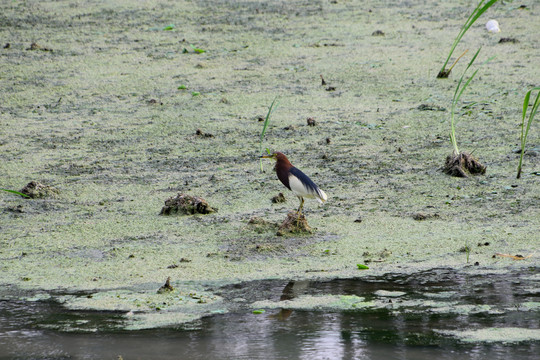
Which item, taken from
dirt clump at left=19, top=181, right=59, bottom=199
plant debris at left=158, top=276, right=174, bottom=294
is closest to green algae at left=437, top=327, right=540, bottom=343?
plant debris at left=158, top=276, right=174, bottom=294

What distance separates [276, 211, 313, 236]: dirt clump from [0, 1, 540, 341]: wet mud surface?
5 centimetres

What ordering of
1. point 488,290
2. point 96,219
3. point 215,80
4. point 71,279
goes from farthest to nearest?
point 215,80 → point 96,219 → point 71,279 → point 488,290

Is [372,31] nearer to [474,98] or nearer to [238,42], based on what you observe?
[238,42]

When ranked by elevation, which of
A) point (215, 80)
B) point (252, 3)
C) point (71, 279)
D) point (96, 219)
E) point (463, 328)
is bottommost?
point (463, 328)

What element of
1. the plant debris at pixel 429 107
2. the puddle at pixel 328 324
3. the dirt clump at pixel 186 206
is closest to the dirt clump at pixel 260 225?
the dirt clump at pixel 186 206

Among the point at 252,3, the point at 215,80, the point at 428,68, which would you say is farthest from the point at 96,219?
the point at 252,3

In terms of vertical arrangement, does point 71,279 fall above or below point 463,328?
above

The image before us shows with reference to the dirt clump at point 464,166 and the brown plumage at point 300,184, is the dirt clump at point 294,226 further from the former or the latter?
the dirt clump at point 464,166

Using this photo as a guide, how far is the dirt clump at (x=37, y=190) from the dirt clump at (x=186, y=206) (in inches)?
29.3

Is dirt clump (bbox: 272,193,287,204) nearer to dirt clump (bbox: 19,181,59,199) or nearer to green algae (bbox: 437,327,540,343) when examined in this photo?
dirt clump (bbox: 19,181,59,199)

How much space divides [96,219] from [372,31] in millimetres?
4193

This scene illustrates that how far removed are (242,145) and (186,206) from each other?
116cm

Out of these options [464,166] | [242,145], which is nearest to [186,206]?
[242,145]

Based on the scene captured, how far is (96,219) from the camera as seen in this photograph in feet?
12.3
